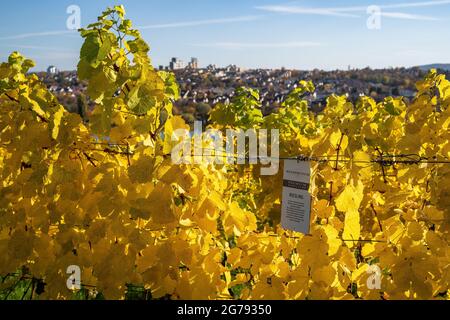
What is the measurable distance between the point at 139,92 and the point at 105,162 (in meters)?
0.49

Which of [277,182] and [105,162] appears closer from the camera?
[105,162]

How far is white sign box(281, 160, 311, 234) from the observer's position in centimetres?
187

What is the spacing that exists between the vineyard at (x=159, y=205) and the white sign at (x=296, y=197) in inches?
2.2

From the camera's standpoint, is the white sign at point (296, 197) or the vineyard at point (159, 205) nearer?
the vineyard at point (159, 205)

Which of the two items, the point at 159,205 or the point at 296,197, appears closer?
the point at 159,205

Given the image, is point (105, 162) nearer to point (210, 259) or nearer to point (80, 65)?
point (80, 65)

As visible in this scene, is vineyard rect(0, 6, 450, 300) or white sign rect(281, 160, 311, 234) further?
white sign rect(281, 160, 311, 234)

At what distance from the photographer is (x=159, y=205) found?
1.71 meters

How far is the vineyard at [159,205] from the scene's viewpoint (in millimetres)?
1768

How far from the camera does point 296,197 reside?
190 cm

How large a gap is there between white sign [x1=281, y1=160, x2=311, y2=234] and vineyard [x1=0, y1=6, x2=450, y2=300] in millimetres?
57

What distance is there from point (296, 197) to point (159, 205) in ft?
1.89
